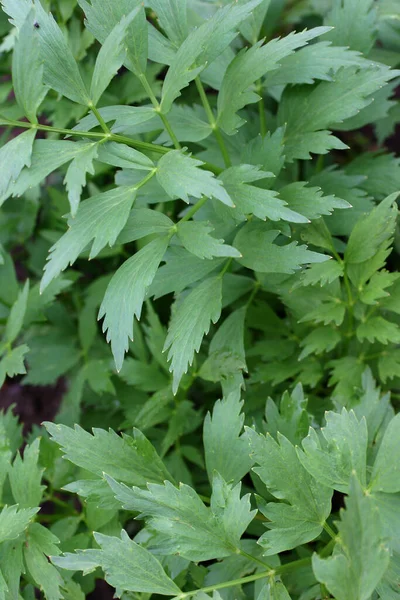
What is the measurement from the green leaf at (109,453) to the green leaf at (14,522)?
0.14 metres

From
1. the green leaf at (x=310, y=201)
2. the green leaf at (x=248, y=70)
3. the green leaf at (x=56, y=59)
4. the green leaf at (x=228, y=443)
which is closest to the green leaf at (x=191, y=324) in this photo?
the green leaf at (x=228, y=443)

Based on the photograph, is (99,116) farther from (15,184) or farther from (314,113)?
(314,113)

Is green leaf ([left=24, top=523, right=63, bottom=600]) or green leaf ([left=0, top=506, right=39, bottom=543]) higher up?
green leaf ([left=0, top=506, right=39, bottom=543])

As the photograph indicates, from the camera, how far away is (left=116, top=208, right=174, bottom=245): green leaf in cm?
123

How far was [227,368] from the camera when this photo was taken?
4.58ft

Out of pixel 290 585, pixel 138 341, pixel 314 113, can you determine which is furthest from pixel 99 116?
pixel 290 585

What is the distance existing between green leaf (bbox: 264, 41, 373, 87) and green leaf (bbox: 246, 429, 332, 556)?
82cm

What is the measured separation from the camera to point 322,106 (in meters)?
1.37

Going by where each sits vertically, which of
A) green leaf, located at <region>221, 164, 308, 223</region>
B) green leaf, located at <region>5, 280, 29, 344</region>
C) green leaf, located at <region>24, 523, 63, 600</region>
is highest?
green leaf, located at <region>221, 164, 308, 223</region>

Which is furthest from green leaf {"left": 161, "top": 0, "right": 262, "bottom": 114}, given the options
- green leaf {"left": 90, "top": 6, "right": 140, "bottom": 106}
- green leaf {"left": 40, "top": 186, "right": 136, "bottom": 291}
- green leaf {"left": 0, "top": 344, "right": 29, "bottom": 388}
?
green leaf {"left": 0, "top": 344, "right": 29, "bottom": 388}

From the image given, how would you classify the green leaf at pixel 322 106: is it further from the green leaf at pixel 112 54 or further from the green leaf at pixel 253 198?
the green leaf at pixel 112 54

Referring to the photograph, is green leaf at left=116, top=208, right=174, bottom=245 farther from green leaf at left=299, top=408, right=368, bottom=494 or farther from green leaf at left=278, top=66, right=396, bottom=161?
green leaf at left=299, top=408, right=368, bottom=494

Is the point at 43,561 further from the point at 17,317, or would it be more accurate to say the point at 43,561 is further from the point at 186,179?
the point at 186,179

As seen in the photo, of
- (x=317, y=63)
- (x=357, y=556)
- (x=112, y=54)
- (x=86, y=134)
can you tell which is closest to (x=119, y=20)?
(x=112, y=54)
